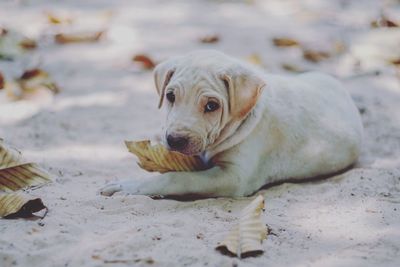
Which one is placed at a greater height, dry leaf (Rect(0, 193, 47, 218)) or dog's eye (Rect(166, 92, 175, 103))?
dog's eye (Rect(166, 92, 175, 103))

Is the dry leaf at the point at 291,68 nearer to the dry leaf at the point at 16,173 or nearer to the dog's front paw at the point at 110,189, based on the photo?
the dog's front paw at the point at 110,189

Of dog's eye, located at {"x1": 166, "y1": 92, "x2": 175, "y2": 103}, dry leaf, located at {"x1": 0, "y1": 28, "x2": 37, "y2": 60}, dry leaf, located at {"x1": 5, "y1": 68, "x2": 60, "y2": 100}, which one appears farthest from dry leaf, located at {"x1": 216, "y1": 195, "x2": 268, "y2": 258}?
dry leaf, located at {"x1": 0, "y1": 28, "x2": 37, "y2": 60}

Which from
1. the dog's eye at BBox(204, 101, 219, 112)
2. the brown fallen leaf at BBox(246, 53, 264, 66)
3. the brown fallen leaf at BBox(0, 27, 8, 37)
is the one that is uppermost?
the dog's eye at BBox(204, 101, 219, 112)

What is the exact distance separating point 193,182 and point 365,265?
1.24m

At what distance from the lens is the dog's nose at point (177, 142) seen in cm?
344

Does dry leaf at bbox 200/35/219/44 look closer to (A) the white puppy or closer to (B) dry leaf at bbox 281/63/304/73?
(B) dry leaf at bbox 281/63/304/73

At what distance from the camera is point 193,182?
3.65 metres

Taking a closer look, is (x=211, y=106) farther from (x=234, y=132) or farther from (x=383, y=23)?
(x=383, y=23)

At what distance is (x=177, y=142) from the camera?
345 cm

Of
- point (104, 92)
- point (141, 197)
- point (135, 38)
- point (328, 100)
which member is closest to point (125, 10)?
point (135, 38)

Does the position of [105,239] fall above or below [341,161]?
above

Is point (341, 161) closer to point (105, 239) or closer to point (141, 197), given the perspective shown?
point (141, 197)

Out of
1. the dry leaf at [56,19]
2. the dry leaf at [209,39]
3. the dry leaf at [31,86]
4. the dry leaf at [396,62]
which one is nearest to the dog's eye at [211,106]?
the dry leaf at [31,86]

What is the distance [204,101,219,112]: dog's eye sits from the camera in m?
3.56
